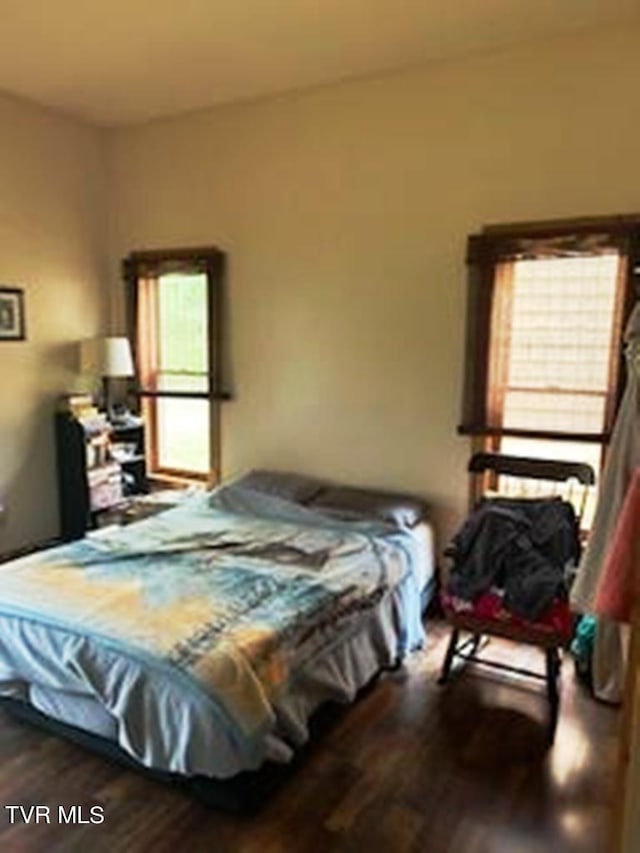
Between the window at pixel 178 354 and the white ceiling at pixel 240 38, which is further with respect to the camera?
the window at pixel 178 354

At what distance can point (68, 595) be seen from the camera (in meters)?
2.45

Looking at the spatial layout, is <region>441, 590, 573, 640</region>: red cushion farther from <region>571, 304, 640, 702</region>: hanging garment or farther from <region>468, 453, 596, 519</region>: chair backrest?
<region>468, 453, 596, 519</region>: chair backrest

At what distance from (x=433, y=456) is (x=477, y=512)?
737 mm

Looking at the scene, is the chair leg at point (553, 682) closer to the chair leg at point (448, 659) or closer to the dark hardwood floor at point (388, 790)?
the dark hardwood floor at point (388, 790)

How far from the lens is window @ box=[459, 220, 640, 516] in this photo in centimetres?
303

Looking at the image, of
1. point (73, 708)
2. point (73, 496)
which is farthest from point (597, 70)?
point (73, 496)

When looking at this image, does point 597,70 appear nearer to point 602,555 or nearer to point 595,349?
point 595,349

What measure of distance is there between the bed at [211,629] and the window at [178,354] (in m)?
1.12

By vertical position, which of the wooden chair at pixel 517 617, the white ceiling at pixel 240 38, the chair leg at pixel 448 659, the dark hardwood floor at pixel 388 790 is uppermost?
the white ceiling at pixel 240 38

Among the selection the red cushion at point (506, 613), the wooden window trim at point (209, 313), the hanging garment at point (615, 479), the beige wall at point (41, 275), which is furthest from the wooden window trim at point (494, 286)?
the beige wall at point (41, 275)

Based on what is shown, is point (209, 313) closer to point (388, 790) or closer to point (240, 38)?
point (240, 38)

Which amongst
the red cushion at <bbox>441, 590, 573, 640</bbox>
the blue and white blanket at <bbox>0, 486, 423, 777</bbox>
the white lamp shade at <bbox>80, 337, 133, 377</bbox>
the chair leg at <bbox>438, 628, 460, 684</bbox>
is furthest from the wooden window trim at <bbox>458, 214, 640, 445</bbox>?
the white lamp shade at <bbox>80, 337, 133, 377</bbox>

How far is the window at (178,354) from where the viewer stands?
13.7 ft

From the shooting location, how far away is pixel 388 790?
216 cm
